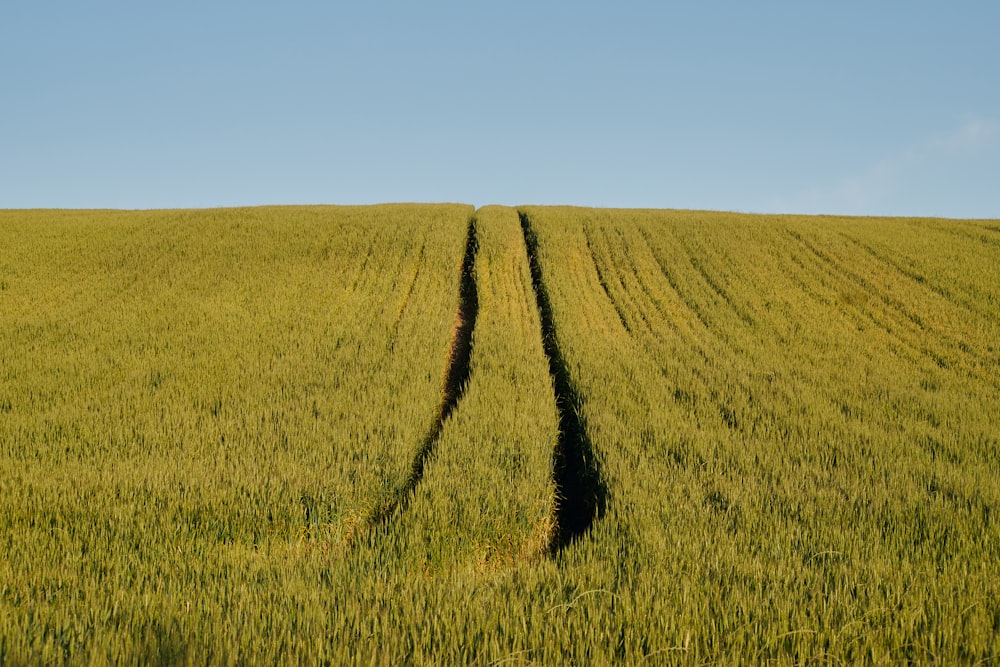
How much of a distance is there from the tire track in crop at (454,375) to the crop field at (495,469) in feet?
0.24

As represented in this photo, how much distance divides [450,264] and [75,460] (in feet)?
43.0

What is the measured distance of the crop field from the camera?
3.00 m

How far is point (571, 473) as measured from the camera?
732cm

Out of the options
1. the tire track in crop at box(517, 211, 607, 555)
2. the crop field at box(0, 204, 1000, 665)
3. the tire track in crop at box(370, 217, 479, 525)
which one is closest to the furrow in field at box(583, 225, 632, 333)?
the crop field at box(0, 204, 1000, 665)

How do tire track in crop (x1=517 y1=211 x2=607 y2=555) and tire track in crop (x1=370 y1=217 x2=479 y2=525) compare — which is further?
tire track in crop (x1=517 y1=211 x2=607 y2=555)

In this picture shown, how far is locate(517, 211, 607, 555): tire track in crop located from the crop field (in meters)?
0.05

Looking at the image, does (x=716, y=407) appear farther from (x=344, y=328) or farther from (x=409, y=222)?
(x=409, y=222)

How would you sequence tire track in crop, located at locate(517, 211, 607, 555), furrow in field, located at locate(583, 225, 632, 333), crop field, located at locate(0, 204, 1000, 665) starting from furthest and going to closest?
furrow in field, located at locate(583, 225, 632, 333) < tire track in crop, located at locate(517, 211, 607, 555) < crop field, located at locate(0, 204, 1000, 665)

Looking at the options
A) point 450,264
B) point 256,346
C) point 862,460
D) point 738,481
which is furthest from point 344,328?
point 862,460

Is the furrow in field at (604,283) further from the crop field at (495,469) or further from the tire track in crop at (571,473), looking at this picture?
the tire track in crop at (571,473)

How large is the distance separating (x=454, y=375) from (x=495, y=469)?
213 inches

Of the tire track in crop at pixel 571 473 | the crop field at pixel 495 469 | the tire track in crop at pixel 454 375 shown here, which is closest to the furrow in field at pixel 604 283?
the crop field at pixel 495 469

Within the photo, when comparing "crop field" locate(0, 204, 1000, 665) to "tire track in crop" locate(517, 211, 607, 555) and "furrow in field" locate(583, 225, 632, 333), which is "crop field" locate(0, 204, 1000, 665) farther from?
"furrow in field" locate(583, 225, 632, 333)

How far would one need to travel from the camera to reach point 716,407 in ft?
27.5
